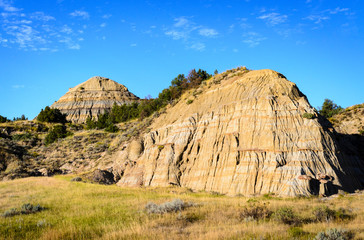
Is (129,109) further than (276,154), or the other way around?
(129,109)

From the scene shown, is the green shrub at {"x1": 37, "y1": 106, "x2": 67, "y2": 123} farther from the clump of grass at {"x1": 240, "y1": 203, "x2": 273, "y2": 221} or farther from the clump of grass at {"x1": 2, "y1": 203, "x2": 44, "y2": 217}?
the clump of grass at {"x1": 240, "y1": 203, "x2": 273, "y2": 221}

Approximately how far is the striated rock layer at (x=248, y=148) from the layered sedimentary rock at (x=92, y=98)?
3341 inches

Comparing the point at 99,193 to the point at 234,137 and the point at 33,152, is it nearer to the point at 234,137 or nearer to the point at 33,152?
the point at 234,137

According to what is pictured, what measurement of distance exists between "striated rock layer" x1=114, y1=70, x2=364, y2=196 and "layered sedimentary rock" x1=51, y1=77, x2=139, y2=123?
84852 millimetres

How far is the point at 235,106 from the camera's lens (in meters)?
34.2

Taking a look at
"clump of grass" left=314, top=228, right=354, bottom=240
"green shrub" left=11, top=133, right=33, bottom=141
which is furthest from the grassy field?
"green shrub" left=11, top=133, right=33, bottom=141

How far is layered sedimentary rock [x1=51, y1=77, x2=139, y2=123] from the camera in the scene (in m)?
126

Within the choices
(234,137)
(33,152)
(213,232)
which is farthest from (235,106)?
(33,152)

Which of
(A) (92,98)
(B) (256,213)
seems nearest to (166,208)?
(B) (256,213)

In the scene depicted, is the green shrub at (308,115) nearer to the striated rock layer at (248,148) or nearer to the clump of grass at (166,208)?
the striated rock layer at (248,148)

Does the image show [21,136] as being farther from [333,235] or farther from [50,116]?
[333,235]

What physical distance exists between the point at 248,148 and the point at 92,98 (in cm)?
11461

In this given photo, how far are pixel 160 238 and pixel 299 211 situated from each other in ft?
29.3

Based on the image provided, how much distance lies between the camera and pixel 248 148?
29734 mm
